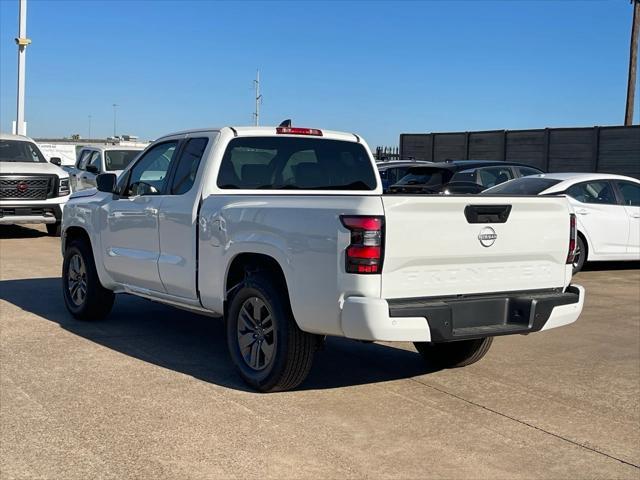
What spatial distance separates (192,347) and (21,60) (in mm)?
20977

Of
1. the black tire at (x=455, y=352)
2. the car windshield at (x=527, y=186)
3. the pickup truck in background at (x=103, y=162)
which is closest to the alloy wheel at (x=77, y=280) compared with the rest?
the black tire at (x=455, y=352)

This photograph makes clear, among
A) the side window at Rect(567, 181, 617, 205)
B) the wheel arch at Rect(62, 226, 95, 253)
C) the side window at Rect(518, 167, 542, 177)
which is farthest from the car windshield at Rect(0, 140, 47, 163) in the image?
the side window at Rect(567, 181, 617, 205)

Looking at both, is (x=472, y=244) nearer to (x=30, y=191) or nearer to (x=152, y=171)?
(x=152, y=171)

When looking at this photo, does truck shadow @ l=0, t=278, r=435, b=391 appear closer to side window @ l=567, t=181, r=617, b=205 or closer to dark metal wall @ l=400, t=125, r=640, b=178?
side window @ l=567, t=181, r=617, b=205

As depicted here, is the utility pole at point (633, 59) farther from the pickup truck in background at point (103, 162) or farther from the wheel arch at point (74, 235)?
the wheel arch at point (74, 235)

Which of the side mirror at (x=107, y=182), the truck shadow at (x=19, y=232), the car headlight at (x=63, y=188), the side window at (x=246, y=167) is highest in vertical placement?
the side window at (x=246, y=167)

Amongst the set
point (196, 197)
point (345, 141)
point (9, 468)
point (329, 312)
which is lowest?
point (9, 468)

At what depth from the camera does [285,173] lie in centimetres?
661

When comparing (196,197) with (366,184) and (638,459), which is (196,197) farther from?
(638,459)

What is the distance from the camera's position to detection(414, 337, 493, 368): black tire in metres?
6.32

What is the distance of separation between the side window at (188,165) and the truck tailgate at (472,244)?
2.17 meters

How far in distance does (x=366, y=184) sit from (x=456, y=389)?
2090mm

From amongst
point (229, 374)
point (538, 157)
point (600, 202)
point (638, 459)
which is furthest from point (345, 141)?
point (538, 157)

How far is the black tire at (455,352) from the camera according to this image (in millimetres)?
6320
